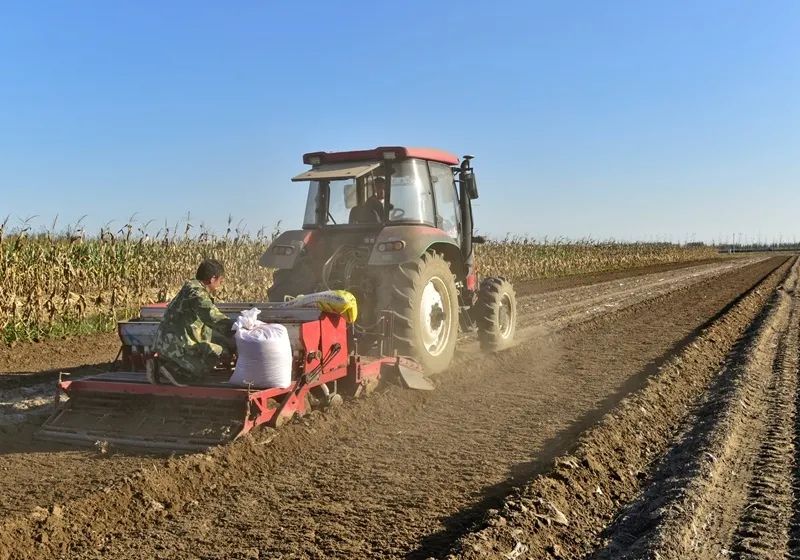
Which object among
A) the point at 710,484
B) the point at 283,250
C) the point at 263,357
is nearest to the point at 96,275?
the point at 283,250

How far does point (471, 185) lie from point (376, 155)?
4.86ft

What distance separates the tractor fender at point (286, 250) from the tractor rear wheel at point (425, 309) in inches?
43.2

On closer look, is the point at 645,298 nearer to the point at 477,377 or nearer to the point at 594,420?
the point at 477,377

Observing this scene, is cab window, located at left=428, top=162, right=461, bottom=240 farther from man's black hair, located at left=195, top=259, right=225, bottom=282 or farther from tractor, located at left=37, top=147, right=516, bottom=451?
man's black hair, located at left=195, top=259, right=225, bottom=282

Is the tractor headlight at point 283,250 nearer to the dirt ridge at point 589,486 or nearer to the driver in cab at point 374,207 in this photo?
the driver in cab at point 374,207

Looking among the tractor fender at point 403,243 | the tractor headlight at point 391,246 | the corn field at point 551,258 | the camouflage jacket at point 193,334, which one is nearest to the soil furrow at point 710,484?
the tractor fender at point 403,243

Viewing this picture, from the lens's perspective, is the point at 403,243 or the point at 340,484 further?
the point at 403,243

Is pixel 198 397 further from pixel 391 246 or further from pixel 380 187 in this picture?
pixel 380 187

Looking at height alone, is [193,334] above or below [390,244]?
below

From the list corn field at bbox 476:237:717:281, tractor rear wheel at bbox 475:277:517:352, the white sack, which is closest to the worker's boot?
the white sack

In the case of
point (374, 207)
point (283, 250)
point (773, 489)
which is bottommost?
point (773, 489)

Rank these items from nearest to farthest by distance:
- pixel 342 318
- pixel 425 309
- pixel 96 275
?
pixel 342 318 → pixel 425 309 → pixel 96 275

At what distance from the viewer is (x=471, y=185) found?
8492mm

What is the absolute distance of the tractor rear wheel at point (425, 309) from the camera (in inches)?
265
